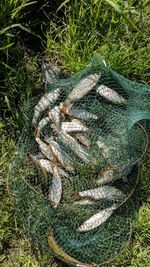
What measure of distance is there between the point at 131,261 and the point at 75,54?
58.2 inches

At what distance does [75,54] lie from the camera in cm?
403

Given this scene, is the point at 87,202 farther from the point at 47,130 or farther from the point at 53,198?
the point at 47,130

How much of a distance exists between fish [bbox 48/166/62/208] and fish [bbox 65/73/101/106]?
48 cm

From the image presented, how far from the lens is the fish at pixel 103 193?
3.71 metres

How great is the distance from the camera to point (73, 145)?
3.73 metres

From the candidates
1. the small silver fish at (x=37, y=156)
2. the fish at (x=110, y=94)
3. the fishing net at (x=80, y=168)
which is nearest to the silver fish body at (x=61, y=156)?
the fishing net at (x=80, y=168)

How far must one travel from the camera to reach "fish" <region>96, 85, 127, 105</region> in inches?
151

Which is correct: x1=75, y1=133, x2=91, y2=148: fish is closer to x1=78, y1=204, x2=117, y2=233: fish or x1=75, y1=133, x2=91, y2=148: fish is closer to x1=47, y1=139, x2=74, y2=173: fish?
x1=47, y1=139, x2=74, y2=173: fish

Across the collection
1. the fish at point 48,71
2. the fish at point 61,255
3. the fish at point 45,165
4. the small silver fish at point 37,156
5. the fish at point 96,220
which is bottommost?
the fish at point 61,255

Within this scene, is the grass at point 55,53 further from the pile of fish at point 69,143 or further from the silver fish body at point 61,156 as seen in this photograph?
the silver fish body at point 61,156

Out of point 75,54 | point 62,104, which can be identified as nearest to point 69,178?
point 62,104

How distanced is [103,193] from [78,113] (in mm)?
553

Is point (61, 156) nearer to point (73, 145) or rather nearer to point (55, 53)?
point (73, 145)

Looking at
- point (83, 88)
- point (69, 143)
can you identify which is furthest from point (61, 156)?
point (83, 88)
